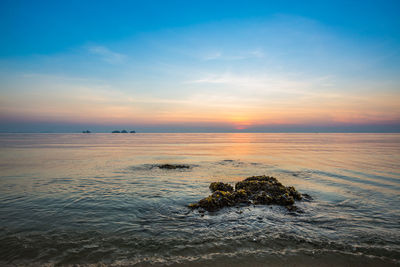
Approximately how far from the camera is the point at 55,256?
5.88 metres

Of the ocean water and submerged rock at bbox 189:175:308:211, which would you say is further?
submerged rock at bbox 189:175:308:211

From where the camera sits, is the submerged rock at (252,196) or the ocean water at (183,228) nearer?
the ocean water at (183,228)

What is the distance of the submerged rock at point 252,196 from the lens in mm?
9930

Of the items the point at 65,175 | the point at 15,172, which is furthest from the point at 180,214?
the point at 15,172

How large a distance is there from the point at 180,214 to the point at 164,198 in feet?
8.30

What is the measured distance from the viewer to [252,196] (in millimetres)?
11406

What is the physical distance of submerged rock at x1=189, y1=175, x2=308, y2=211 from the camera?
993cm


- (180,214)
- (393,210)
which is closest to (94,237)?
(180,214)

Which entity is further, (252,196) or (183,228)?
(252,196)

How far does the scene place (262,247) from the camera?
6.35m

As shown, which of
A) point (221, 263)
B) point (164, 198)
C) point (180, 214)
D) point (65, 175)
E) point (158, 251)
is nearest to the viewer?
point (221, 263)

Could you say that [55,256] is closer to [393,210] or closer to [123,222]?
[123,222]

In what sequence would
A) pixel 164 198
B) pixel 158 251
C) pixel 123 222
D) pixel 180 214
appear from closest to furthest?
pixel 158 251 < pixel 123 222 < pixel 180 214 < pixel 164 198

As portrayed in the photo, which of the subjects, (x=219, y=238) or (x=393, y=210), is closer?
(x=219, y=238)
